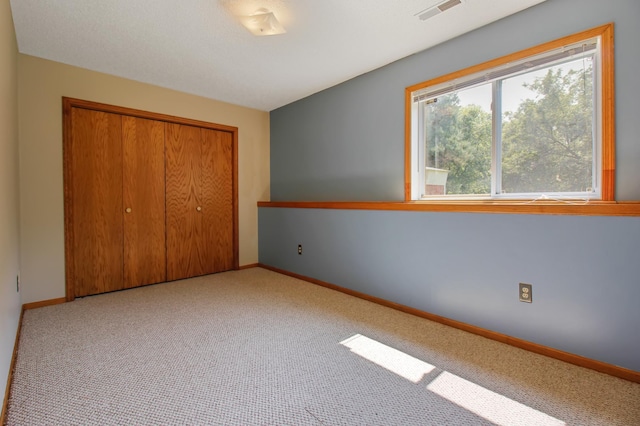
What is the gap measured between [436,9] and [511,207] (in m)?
1.46

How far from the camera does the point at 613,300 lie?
67.3 inches

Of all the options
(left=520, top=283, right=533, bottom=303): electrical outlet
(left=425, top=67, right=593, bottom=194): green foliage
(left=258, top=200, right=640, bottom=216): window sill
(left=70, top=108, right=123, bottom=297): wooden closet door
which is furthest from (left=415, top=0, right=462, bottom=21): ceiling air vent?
(left=70, top=108, right=123, bottom=297): wooden closet door

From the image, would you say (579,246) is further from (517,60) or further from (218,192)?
(218,192)

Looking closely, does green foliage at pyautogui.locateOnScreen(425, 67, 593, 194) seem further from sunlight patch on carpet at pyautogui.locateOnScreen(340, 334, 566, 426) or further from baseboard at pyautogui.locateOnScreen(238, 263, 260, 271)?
baseboard at pyautogui.locateOnScreen(238, 263, 260, 271)

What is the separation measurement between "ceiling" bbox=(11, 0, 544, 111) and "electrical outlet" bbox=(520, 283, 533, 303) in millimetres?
1887

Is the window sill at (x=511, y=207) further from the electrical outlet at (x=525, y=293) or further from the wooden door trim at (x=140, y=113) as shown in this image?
the wooden door trim at (x=140, y=113)

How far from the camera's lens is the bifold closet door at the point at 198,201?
3.69m

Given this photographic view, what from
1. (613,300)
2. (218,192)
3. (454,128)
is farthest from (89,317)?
(613,300)

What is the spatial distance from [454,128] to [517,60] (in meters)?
0.62

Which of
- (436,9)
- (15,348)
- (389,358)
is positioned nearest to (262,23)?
(436,9)

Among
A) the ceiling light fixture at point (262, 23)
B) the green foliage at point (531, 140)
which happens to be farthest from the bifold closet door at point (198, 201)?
the green foliage at point (531, 140)

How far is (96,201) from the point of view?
124 inches

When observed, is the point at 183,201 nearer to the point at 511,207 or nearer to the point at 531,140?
the point at 511,207

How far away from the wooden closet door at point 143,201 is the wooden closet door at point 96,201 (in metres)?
0.08
